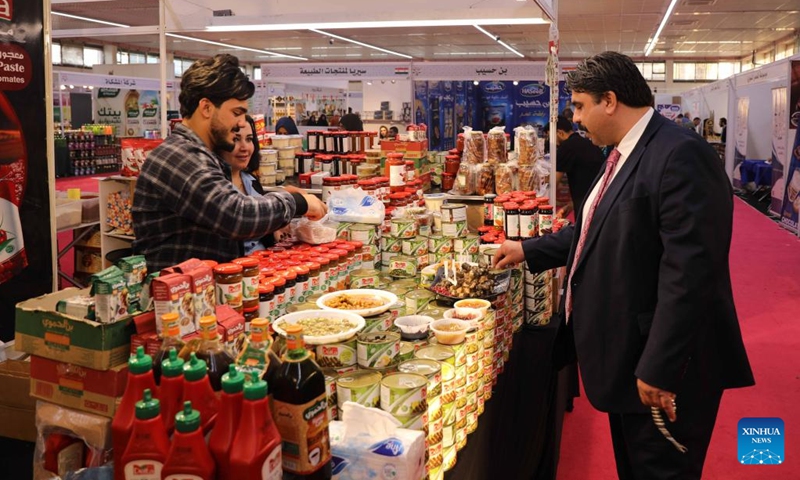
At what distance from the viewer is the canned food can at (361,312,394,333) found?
2182 mm

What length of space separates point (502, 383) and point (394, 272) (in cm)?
80

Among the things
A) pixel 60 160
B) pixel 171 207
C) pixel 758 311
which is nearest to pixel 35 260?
pixel 171 207

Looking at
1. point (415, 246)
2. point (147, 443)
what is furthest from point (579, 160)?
point (147, 443)

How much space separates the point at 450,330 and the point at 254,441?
1152 mm

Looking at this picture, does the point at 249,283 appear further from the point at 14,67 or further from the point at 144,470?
the point at 14,67

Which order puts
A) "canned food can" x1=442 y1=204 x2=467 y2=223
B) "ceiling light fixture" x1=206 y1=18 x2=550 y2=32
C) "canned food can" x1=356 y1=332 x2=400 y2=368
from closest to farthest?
"canned food can" x1=356 y1=332 x2=400 y2=368, "canned food can" x1=442 y1=204 x2=467 y2=223, "ceiling light fixture" x1=206 y1=18 x2=550 y2=32

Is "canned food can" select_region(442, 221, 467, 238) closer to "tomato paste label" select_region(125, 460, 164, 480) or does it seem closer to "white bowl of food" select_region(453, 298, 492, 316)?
"white bowl of food" select_region(453, 298, 492, 316)

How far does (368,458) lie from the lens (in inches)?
59.1

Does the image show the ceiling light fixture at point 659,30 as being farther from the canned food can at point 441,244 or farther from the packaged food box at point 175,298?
Answer: the packaged food box at point 175,298

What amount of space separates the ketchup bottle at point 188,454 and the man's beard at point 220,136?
161 centimetres

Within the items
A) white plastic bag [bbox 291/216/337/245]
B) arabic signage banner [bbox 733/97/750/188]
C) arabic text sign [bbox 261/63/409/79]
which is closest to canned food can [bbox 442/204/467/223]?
white plastic bag [bbox 291/216/337/245]

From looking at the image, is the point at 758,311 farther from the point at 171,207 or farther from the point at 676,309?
the point at 171,207

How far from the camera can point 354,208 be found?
3.51 metres

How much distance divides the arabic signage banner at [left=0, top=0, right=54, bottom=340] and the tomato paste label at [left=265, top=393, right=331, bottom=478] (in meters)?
2.83
